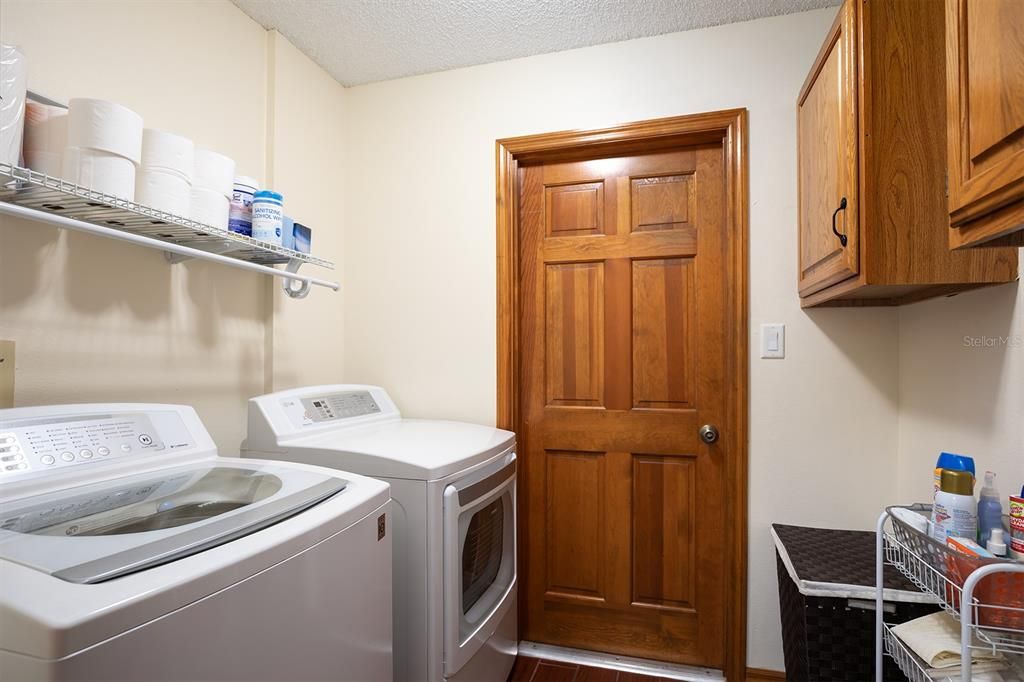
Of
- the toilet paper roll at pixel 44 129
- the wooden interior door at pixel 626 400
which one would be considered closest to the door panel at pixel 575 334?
the wooden interior door at pixel 626 400

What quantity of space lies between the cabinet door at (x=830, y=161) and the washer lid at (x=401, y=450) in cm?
116

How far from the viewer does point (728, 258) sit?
1.91m

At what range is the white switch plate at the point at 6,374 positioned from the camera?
1132 mm

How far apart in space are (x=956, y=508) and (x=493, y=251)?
1.65m

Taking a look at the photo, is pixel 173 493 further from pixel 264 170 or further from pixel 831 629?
pixel 831 629

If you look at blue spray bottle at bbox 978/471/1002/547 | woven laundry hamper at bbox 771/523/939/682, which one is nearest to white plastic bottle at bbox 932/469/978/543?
blue spray bottle at bbox 978/471/1002/547

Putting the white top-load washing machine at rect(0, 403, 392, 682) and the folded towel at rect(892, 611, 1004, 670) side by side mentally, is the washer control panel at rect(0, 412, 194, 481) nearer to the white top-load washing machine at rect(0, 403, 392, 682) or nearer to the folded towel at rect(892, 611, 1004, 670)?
the white top-load washing machine at rect(0, 403, 392, 682)

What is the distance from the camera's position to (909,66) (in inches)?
47.3

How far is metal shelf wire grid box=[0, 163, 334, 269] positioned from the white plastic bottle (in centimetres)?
175

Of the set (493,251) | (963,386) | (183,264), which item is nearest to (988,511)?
(963,386)

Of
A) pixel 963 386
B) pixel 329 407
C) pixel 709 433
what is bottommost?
pixel 709 433

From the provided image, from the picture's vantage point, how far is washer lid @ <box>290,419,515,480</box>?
138 centimetres

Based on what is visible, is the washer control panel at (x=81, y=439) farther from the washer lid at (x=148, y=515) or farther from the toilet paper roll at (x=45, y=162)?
the toilet paper roll at (x=45, y=162)

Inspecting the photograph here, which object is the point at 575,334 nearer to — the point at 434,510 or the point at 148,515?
the point at 434,510
